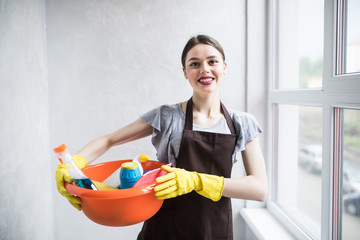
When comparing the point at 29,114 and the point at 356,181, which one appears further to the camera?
the point at 29,114

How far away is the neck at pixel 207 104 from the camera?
1.01 meters

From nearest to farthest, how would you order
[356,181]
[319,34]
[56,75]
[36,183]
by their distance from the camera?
[356,181], [319,34], [36,183], [56,75]

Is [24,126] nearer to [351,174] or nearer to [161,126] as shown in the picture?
[161,126]

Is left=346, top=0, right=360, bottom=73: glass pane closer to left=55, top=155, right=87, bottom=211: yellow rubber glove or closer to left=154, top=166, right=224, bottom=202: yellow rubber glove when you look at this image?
left=154, top=166, right=224, bottom=202: yellow rubber glove

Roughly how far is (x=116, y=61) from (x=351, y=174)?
1323 millimetres

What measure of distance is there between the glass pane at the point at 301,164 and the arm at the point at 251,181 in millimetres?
417

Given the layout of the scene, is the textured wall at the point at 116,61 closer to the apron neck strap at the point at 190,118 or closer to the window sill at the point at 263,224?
the apron neck strap at the point at 190,118

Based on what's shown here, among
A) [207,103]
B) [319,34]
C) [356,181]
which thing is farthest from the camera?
[319,34]

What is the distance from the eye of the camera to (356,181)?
0.90m

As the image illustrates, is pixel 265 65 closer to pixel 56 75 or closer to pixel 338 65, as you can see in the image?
pixel 338 65

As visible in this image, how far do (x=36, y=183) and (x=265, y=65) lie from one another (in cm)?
152

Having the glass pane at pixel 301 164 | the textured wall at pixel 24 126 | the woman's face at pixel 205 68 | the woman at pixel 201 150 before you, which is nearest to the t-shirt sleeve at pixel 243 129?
the woman at pixel 201 150

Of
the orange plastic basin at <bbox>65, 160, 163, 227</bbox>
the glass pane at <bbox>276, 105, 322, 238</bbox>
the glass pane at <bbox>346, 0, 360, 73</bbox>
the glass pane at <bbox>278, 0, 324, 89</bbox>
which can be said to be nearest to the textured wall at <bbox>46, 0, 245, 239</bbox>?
the glass pane at <bbox>278, 0, 324, 89</bbox>

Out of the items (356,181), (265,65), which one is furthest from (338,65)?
(265,65)
